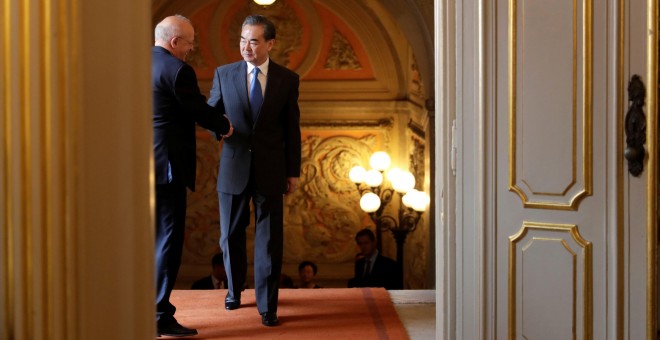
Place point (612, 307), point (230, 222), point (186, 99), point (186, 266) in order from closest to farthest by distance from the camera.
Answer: point (612, 307)
point (186, 99)
point (230, 222)
point (186, 266)

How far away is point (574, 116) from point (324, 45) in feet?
31.9

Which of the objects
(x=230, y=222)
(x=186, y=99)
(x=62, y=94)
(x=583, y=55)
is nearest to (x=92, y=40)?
(x=62, y=94)

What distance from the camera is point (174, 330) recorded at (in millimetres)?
4906

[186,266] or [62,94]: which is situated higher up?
[62,94]

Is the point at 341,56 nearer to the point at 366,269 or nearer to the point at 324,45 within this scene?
the point at 324,45

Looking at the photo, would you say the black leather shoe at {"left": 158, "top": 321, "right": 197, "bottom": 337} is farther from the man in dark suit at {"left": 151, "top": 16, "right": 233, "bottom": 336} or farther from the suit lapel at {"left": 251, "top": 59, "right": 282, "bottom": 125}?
the suit lapel at {"left": 251, "top": 59, "right": 282, "bottom": 125}

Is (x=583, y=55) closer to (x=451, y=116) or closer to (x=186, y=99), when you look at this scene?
(x=451, y=116)

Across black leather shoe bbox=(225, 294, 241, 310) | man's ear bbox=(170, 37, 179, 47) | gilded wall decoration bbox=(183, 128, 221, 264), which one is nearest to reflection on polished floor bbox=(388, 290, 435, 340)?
black leather shoe bbox=(225, 294, 241, 310)

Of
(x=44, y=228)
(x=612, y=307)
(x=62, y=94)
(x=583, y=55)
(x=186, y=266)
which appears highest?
(x=583, y=55)

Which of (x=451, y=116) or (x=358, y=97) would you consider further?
(x=358, y=97)

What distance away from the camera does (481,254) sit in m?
Result: 3.71

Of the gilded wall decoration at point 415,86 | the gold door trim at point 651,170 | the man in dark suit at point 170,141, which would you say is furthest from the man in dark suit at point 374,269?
the gold door trim at point 651,170

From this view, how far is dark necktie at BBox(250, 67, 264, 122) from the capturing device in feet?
17.8

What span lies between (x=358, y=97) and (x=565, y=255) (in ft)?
31.8
